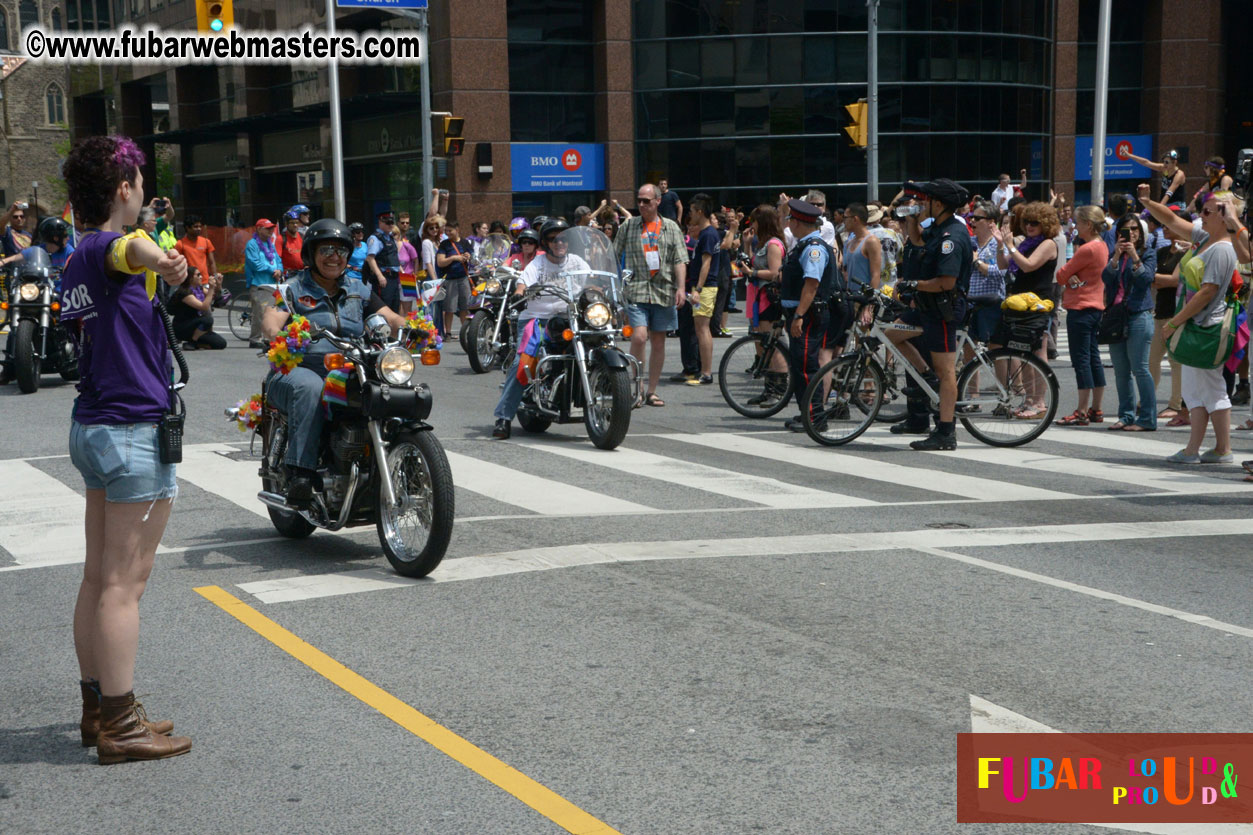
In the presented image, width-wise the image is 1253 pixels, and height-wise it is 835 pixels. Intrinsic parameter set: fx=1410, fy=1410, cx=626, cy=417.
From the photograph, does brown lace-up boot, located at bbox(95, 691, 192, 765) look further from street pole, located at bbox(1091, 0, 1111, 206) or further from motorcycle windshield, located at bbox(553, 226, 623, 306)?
street pole, located at bbox(1091, 0, 1111, 206)

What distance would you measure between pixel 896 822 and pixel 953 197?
306 inches

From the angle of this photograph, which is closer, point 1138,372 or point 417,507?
point 417,507

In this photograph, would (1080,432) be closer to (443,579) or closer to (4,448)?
(443,579)

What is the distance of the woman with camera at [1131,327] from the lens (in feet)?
40.2

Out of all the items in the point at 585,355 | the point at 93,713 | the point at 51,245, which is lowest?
the point at 93,713

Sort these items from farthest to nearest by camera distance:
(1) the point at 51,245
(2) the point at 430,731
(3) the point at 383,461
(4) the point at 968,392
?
(1) the point at 51,245
(4) the point at 968,392
(3) the point at 383,461
(2) the point at 430,731

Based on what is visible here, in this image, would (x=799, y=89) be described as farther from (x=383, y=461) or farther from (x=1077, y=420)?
(x=383, y=461)

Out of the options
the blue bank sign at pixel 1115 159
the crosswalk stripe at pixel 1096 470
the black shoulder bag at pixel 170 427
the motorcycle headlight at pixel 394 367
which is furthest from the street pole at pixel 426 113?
the black shoulder bag at pixel 170 427

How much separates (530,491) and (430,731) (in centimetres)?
459

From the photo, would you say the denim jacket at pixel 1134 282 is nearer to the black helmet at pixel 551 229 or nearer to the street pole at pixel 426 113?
the black helmet at pixel 551 229

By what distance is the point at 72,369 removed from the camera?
15.6 m

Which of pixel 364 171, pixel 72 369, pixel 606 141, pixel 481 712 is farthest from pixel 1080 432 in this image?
pixel 364 171

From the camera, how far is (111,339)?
4.45m

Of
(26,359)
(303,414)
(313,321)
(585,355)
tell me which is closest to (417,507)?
(303,414)
